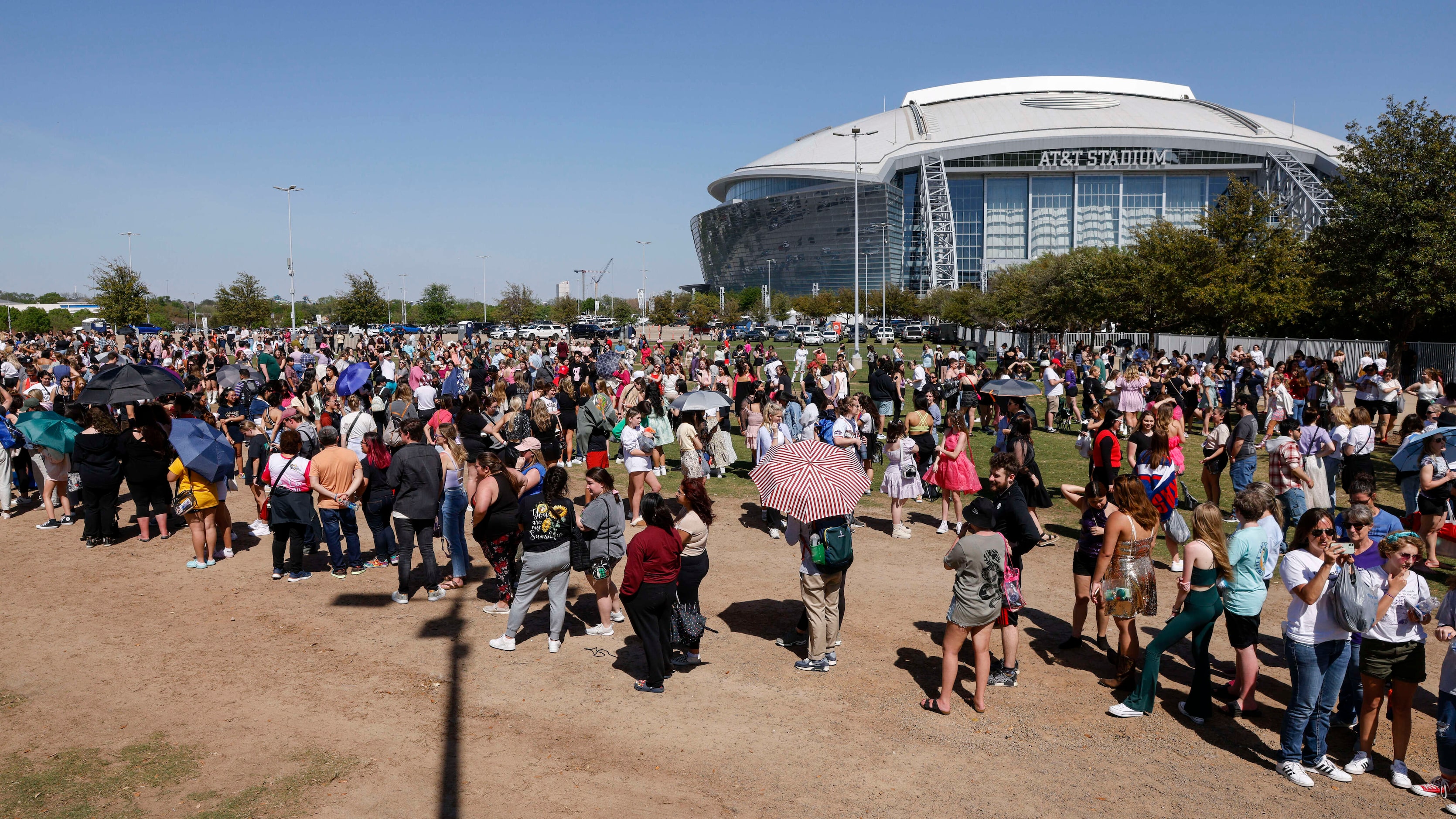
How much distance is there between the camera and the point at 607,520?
7.09 m

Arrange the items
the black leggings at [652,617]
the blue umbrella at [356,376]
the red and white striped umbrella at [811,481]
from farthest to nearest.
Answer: the blue umbrella at [356,376] < the red and white striped umbrella at [811,481] < the black leggings at [652,617]

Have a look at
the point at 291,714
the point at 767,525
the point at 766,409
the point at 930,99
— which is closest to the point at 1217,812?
the point at 291,714

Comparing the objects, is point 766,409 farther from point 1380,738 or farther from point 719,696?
point 1380,738

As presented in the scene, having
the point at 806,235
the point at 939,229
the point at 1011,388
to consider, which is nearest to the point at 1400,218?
the point at 1011,388

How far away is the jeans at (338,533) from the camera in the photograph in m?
9.16

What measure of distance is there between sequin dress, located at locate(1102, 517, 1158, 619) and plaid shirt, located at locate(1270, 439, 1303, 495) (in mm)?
3956

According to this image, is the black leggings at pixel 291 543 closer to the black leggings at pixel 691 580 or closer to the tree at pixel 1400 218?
the black leggings at pixel 691 580

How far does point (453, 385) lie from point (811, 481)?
1448cm

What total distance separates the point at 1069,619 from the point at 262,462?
36.6ft

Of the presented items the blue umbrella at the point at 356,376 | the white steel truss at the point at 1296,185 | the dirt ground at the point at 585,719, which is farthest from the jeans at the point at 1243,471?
the white steel truss at the point at 1296,185

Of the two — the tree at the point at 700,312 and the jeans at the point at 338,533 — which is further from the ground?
the tree at the point at 700,312

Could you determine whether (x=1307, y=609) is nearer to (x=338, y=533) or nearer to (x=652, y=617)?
(x=652, y=617)

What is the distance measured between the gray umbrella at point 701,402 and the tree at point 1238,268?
24364 mm

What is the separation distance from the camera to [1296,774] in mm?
5387
